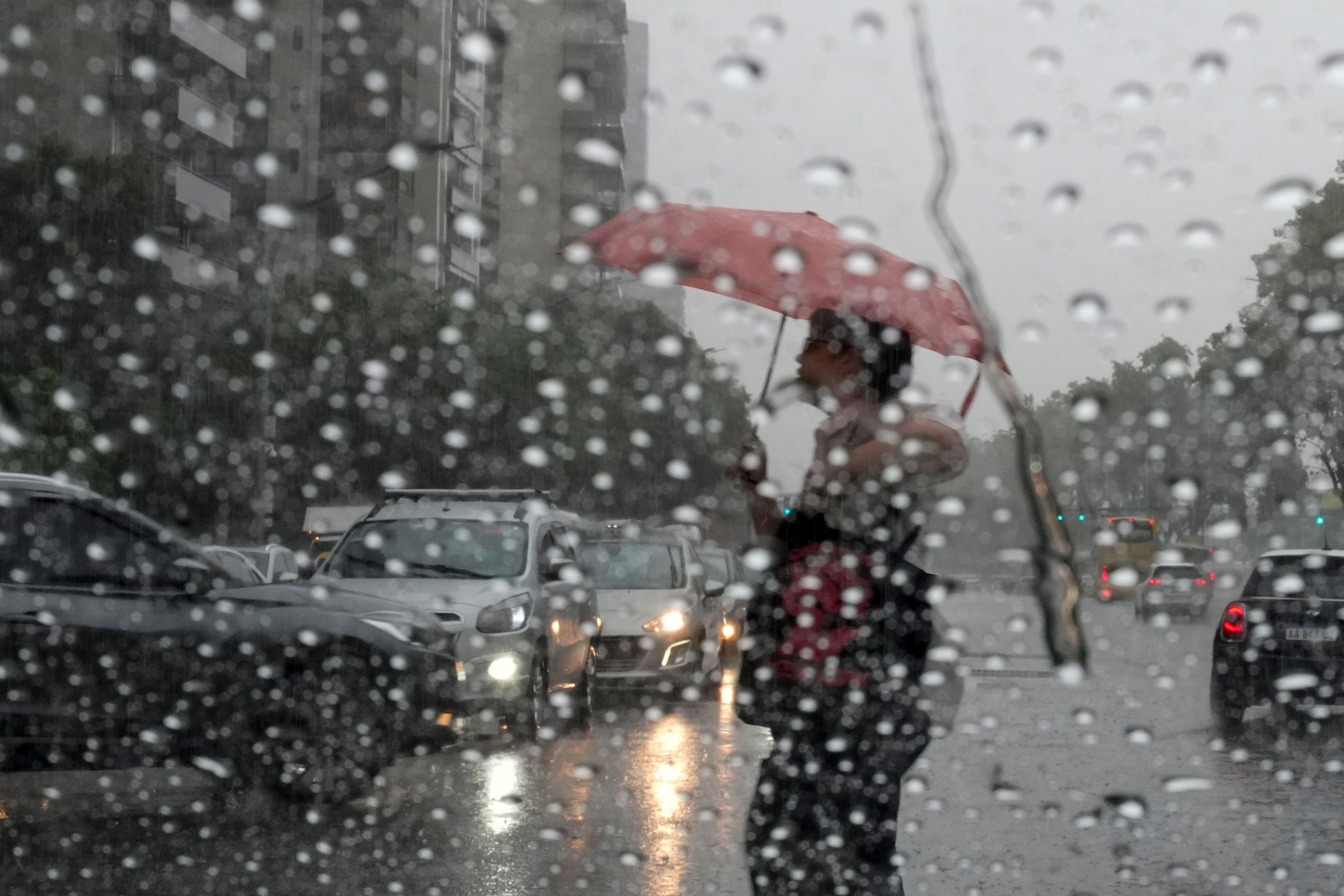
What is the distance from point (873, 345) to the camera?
2617 mm

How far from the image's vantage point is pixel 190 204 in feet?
86.3

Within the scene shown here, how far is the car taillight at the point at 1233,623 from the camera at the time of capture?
9.12m

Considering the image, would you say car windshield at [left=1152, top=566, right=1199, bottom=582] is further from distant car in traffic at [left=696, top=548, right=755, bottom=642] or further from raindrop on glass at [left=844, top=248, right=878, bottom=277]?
raindrop on glass at [left=844, top=248, right=878, bottom=277]

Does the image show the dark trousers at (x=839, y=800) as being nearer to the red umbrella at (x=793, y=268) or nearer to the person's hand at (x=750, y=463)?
the person's hand at (x=750, y=463)

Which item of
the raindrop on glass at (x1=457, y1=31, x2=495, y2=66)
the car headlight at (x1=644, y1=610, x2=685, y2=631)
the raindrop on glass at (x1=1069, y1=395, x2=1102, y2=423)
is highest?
the raindrop on glass at (x1=457, y1=31, x2=495, y2=66)

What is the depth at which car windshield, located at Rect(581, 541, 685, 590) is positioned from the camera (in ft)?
36.0

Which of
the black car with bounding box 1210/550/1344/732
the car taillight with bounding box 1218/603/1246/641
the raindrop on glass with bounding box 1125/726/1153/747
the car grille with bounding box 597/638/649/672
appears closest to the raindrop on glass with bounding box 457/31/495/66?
the raindrop on glass with bounding box 1125/726/1153/747

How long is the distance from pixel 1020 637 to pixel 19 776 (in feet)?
13.4

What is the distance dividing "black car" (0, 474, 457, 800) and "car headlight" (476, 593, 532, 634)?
1.62 m

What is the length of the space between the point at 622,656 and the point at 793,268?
8220 mm

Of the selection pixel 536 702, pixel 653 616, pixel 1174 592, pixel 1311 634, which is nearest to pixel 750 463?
pixel 1174 592

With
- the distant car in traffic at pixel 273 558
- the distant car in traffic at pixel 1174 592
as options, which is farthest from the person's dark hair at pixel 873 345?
the distant car in traffic at pixel 273 558

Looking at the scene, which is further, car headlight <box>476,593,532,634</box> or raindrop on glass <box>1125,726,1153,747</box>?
car headlight <box>476,593,532,634</box>

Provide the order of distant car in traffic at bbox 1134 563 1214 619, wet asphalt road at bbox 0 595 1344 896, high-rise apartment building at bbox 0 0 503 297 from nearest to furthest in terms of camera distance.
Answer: wet asphalt road at bbox 0 595 1344 896 → distant car in traffic at bbox 1134 563 1214 619 → high-rise apartment building at bbox 0 0 503 297
